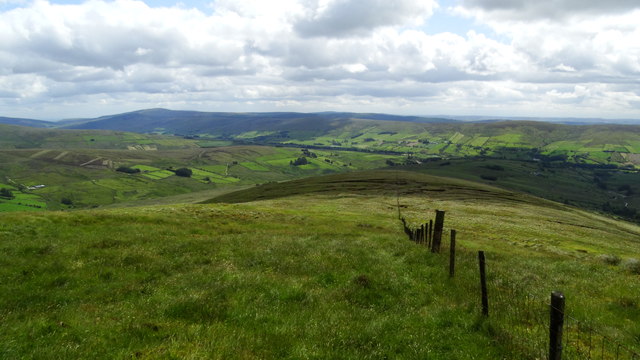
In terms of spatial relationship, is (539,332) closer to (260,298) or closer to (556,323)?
(556,323)

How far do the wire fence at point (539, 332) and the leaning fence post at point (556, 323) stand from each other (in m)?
0.02

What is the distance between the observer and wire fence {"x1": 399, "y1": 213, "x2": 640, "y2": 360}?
9773 mm

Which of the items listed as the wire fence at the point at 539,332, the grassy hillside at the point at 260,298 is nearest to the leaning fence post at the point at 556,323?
the wire fence at the point at 539,332

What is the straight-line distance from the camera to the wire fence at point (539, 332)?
32.1ft

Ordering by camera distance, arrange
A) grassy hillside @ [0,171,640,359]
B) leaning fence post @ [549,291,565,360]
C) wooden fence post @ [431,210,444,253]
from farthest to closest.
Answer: wooden fence post @ [431,210,444,253] → grassy hillside @ [0,171,640,359] → leaning fence post @ [549,291,565,360]

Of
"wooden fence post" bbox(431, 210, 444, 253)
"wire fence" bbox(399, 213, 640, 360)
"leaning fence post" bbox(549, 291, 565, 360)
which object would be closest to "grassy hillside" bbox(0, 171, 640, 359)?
"wire fence" bbox(399, 213, 640, 360)

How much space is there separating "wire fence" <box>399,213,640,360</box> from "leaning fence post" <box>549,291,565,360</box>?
2 cm

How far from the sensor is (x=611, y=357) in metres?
9.95

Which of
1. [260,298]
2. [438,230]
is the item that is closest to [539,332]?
[260,298]

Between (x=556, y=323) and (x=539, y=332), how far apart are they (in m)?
3.51

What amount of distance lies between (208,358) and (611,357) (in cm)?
1115

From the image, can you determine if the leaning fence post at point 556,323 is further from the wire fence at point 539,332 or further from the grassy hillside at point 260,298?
the grassy hillside at point 260,298

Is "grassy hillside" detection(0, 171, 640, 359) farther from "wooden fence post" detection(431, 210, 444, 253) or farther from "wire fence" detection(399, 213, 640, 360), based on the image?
"wooden fence post" detection(431, 210, 444, 253)

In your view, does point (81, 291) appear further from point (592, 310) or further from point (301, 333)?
point (592, 310)
